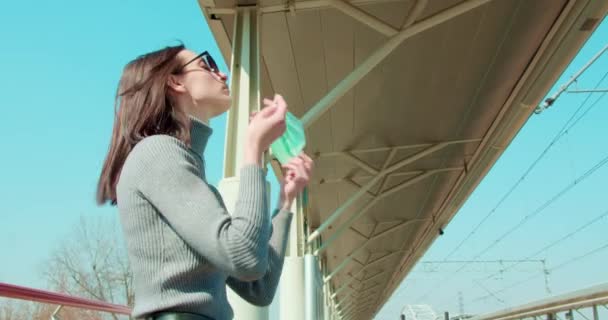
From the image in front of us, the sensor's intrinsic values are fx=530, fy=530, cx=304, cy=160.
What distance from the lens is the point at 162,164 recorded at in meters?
0.72

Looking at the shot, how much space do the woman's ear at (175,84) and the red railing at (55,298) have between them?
43.7 inches

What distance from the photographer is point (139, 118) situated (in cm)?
83

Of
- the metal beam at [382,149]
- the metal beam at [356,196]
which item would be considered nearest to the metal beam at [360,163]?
the metal beam at [382,149]

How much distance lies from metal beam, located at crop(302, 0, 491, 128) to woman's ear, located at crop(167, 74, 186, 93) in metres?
1.86

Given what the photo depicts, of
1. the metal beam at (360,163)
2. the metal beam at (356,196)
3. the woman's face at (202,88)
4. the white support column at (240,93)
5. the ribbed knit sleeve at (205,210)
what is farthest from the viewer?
the metal beam at (360,163)

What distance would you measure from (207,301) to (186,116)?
12.4 inches

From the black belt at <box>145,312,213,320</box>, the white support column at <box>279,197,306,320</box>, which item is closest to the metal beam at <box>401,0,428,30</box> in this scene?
the white support column at <box>279,197,306,320</box>

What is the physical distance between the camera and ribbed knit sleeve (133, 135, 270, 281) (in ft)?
2.18

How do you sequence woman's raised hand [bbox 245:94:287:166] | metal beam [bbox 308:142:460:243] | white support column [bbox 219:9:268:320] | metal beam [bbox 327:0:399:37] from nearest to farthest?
woman's raised hand [bbox 245:94:287:166], white support column [bbox 219:9:268:320], metal beam [bbox 327:0:399:37], metal beam [bbox 308:142:460:243]

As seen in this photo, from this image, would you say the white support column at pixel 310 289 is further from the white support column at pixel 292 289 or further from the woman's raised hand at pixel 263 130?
the woman's raised hand at pixel 263 130

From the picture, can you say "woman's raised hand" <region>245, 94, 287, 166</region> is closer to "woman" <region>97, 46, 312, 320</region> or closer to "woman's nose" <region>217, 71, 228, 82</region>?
"woman" <region>97, 46, 312, 320</region>

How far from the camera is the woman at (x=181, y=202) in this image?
0.67m

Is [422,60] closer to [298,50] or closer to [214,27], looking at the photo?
[298,50]

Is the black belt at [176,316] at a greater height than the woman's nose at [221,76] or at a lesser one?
lesser
